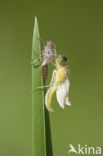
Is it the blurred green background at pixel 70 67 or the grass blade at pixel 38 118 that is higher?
the blurred green background at pixel 70 67

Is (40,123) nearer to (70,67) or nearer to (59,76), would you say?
(59,76)

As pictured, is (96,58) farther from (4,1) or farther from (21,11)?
(4,1)

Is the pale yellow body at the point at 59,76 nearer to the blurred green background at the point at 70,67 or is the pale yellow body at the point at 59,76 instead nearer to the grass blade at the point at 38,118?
the grass blade at the point at 38,118

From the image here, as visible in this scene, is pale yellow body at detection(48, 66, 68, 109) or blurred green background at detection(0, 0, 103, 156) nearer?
pale yellow body at detection(48, 66, 68, 109)

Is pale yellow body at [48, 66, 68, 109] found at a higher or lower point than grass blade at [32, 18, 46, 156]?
higher

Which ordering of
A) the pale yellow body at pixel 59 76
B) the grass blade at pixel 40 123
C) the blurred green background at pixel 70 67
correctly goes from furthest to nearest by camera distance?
the blurred green background at pixel 70 67 → the pale yellow body at pixel 59 76 → the grass blade at pixel 40 123

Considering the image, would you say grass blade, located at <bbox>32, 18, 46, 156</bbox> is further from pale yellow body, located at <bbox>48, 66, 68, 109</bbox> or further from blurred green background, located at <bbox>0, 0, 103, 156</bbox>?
blurred green background, located at <bbox>0, 0, 103, 156</bbox>

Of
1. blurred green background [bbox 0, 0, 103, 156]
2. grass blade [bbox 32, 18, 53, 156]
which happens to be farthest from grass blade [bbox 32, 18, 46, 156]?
blurred green background [bbox 0, 0, 103, 156]

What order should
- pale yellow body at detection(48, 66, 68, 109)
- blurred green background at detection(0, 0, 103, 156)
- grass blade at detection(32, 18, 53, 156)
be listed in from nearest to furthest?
grass blade at detection(32, 18, 53, 156)
pale yellow body at detection(48, 66, 68, 109)
blurred green background at detection(0, 0, 103, 156)

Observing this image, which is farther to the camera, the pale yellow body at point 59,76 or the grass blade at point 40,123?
the pale yellow body at point 59,76

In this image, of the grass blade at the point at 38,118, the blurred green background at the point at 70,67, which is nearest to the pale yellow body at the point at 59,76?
the grass blade at the point at 38,118
